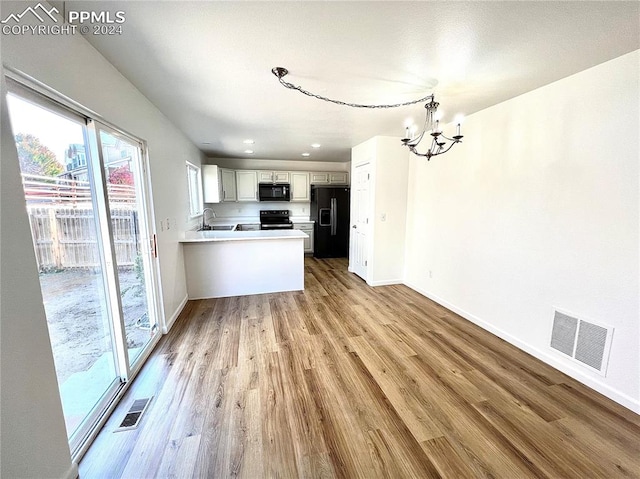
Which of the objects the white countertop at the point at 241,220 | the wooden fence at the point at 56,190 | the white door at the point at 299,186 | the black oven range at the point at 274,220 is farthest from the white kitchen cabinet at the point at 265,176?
the wooden fence at the point at 56,190

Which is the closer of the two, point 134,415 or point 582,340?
point 134,415

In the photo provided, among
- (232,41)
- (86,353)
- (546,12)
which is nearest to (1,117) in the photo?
(232,41)

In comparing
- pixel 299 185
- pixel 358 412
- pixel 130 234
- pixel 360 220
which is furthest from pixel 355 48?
pixel 299 185

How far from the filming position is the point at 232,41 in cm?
152

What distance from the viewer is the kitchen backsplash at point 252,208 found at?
602 cm

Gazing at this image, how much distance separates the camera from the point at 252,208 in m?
6.23

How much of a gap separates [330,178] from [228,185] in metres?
2.41

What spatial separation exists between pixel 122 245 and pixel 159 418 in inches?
50.1

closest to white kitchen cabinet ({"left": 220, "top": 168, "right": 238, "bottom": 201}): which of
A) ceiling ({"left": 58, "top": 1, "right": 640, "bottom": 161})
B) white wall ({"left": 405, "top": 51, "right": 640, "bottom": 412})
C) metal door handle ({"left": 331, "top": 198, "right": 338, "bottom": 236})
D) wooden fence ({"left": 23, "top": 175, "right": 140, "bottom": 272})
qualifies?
metal door handle ({"left": 331, "top": 198, "right": 338, "bottom": 236})

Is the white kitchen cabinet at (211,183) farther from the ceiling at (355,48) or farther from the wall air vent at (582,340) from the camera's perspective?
the wall air vent at (582,340)

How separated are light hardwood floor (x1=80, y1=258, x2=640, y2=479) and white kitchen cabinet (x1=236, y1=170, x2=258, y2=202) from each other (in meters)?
3.59

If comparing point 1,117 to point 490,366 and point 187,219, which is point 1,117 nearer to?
point 187,219

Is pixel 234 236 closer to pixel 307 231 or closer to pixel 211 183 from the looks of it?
pixel 211 183

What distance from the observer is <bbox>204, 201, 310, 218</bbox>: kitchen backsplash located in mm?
6016
